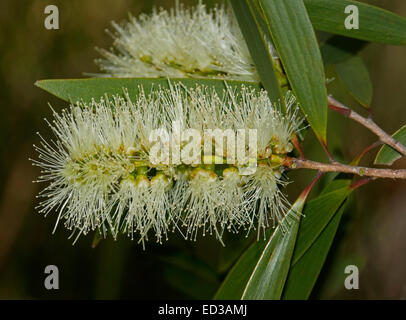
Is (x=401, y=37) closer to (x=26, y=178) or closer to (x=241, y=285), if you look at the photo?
(x=241, y=285)

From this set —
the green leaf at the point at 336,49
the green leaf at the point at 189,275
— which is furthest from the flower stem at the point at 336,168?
the green leaf at the point at 189,275

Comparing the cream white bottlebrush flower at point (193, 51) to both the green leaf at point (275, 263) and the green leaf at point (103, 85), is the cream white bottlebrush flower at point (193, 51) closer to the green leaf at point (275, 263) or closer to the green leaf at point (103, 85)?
the green leaf at point (103, 85)

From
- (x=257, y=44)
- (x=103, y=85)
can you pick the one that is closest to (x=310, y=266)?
(x=257, y=44)

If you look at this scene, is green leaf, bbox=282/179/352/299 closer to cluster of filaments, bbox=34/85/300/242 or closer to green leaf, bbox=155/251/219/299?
cluster of filaments, bbox=34/85/300/242

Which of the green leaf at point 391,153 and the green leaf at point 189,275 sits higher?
the green leaf at point 391,153

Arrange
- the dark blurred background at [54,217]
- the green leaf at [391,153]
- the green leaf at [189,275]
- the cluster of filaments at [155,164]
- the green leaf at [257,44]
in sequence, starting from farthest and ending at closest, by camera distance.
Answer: the dark blurred background at [54,217] < the green leaf at [189,275] < the green leaf at [391,153] < the cluster of filaments at [155,164] < the green leaf at [257,44]

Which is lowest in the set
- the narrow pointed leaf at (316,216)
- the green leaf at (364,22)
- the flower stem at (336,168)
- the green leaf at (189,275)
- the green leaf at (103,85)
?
the green leaf at (189,275)

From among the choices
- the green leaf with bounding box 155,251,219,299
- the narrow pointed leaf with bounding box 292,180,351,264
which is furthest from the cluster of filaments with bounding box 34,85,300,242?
the green leaf with bounding box 155,251,219,299

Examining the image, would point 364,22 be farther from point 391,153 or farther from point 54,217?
point 54,217
